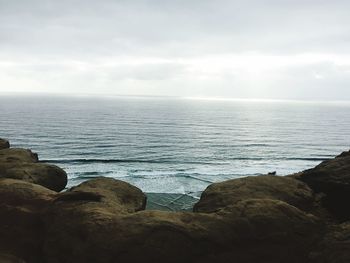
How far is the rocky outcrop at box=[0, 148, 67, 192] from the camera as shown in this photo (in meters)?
23.9

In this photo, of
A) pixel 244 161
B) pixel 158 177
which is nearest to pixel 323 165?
pixel 158 177

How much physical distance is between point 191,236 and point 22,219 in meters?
7.62

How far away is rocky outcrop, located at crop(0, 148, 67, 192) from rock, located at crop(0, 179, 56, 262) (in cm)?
686

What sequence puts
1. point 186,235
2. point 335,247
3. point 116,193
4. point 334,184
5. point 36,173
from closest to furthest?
1. point 335,247
2. point 186,235
3. point 334,184
4. point 116,193
5. point 36,173

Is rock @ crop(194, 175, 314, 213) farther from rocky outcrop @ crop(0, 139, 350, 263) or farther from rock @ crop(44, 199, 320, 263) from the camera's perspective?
rock @ crop(44, 199, 320, 263)

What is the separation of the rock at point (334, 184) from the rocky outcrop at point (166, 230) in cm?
9

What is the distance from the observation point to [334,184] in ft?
56.3

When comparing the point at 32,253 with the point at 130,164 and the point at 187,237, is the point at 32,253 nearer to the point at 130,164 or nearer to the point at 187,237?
the point at 187,237

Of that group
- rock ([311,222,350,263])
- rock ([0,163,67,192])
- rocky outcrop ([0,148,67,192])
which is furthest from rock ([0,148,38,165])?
rock ([311,222,350,263])

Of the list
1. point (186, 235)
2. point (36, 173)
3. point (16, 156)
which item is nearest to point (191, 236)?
point (186, 235)

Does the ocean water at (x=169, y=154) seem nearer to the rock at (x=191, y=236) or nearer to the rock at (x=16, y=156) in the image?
the rock at (x=16, y=156)

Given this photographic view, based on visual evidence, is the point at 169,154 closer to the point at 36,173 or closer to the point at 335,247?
the point at 36,173

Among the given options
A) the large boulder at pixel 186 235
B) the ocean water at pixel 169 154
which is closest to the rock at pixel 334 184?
the large boulder at pixel 186 235

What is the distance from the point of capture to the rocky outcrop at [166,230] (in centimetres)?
1258
